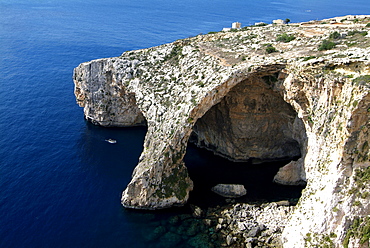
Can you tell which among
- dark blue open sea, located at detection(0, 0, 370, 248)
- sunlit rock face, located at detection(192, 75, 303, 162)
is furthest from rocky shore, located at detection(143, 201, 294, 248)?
sunlit rock face, located at detection(192, 75, 303, 162)

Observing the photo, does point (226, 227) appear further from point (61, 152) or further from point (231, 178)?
point (61, 152)

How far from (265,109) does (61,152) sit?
34.1 m

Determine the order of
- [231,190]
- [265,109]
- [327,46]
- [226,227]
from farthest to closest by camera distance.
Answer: [265,109], [231,190], [327,46], [226,227]

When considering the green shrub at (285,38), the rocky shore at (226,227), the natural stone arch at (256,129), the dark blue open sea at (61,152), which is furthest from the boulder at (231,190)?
the green shrub at (285,38)

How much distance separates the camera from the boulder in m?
49.4

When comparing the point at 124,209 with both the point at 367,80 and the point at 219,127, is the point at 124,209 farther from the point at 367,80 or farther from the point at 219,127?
the point at 367,80

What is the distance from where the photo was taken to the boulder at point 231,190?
4941 centimetres

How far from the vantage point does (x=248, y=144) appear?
5866 centimetres

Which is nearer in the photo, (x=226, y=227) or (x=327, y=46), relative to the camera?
(x=226, y=227)

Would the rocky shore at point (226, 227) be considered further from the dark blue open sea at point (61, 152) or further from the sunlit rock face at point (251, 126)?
the sunlit rock face at point (251, 126)

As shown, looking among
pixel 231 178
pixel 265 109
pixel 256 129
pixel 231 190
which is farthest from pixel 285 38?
pixel 231 190

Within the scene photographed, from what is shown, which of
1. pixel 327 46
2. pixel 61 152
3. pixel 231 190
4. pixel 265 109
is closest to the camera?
pixel 327 46

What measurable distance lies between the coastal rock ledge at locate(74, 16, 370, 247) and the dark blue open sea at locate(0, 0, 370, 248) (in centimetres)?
419

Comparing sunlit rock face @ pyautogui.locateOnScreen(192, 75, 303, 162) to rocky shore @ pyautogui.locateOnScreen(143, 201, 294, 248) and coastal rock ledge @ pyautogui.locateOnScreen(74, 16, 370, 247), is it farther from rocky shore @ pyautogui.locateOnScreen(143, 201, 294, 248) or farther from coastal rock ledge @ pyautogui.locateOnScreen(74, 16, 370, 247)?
rocky shore @ pyautogui.locateOnScreen(143, 201, 294, 248)
